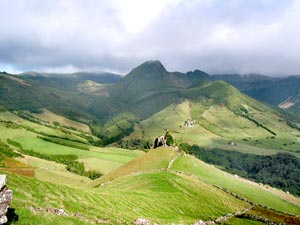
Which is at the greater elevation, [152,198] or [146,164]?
[146,164]

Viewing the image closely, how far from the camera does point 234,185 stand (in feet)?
407

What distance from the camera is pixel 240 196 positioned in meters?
110

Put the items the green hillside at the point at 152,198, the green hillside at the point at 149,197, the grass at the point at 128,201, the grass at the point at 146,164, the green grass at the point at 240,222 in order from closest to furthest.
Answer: the grass at the point at 128,201, the green hillside at the point at 149,197, the green hillside at the point at 152,198, the green grass at the point at 240,222, the grass at the point at 146,164

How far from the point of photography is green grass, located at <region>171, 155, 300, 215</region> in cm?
11162

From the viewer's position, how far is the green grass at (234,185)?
4395 inches

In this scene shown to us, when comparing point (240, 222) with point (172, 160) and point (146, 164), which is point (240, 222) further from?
point (146, 164)

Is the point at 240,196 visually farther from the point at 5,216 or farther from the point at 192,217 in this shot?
the point at 5,216

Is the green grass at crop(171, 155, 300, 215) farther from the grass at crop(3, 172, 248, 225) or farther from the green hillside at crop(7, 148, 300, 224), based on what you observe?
the grass at crop(3, 172, 248, 225)

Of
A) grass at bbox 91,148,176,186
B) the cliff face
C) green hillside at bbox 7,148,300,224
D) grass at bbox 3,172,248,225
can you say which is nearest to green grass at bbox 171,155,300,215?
green hillside at bbox 7,148,300,224

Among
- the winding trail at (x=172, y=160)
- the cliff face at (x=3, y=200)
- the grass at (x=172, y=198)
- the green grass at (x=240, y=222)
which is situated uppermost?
the winding trail at (x=172, y=160)

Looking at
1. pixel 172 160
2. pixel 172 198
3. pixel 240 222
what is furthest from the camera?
pixel 172 160

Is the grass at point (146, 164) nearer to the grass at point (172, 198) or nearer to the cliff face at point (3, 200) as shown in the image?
the grass at point (172, 198)

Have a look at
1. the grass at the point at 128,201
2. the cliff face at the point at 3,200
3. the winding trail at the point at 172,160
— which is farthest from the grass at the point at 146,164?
the cliff face at the point at 3,200

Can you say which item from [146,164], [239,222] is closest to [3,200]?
[239,222]
